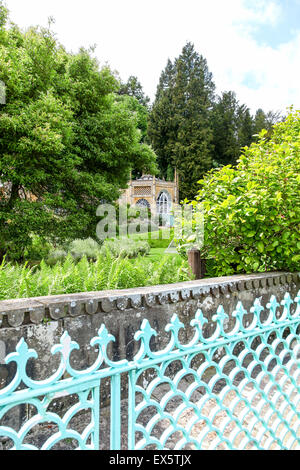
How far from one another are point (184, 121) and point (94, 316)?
32437mm

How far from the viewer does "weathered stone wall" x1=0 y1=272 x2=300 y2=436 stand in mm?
1982

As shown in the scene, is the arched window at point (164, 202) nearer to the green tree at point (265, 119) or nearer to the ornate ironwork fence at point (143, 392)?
the green tree at point (265, 119)

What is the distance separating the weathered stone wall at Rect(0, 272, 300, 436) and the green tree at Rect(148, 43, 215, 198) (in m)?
26.7

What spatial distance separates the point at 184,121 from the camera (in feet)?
104

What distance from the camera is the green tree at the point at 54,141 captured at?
274 inches

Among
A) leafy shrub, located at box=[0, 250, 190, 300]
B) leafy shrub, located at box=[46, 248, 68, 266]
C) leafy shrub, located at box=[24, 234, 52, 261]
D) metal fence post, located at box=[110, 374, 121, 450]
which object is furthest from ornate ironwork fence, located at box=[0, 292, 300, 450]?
leafy shrub, located at box=[46, 248, 68, 266]

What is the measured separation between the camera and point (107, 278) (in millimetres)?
3148

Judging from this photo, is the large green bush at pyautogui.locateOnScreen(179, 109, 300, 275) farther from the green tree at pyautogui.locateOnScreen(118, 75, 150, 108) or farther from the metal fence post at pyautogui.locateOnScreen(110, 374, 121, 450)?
the green tree at pyautogui.locateOnScreen(118, 75, 150, 108)

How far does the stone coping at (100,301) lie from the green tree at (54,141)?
17.6 ft

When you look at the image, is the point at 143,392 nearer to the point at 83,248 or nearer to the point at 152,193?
the point at 83,248

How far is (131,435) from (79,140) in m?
9.17

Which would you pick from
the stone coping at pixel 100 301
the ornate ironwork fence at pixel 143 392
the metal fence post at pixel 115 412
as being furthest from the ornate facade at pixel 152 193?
the metal fence post at pixel 115 412

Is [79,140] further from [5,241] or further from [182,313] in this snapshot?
[182,313]

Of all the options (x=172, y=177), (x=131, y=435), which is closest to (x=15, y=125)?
(x=131, y=435)
